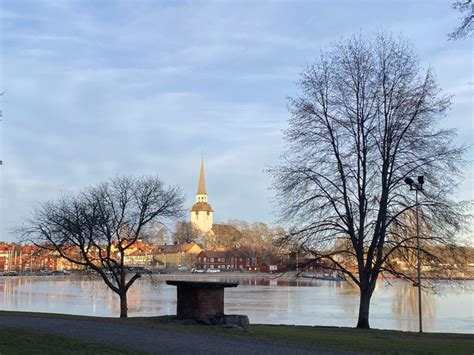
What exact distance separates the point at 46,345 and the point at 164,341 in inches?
112

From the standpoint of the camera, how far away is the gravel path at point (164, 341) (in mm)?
12312

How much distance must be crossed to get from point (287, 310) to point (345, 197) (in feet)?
67.7

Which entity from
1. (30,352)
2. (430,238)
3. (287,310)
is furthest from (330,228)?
(287,310)

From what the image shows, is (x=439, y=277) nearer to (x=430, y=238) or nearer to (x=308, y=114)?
(x=430, y=238)

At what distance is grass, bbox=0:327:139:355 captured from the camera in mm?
10859

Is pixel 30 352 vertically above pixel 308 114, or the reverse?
pixel 308 114

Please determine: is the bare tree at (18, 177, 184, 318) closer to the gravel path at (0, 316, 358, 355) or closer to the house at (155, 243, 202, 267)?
the gravel path at (0, 316, 358, 355)

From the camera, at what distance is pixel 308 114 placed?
83.5 ft

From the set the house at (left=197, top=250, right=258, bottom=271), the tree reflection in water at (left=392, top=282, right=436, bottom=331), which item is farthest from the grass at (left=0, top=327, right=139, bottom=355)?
the house at (left=197, top=250, right=258, bottom=271)

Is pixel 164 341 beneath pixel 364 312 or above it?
above

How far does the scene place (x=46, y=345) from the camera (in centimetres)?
1177

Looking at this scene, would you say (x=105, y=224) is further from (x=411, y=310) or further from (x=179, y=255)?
(x=179, y=255)

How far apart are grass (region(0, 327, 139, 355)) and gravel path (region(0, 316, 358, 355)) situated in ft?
2.01

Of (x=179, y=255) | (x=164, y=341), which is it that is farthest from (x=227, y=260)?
(x=164, y=341)
